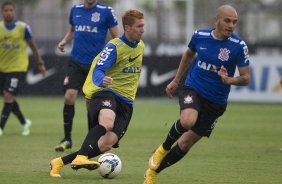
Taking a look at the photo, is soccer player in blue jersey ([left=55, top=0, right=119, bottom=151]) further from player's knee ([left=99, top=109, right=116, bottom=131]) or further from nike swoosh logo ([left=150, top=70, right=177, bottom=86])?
nike swoosh logo ([left=150, top=70, right=177, bottom=86])

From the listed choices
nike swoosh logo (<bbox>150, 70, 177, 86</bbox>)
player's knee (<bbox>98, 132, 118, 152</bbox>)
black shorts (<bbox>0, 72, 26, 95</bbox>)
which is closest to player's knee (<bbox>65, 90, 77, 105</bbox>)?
black shorts (<bbox>0, 72, 26, 95</bbox>)

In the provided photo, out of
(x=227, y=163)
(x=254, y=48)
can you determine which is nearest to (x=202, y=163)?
(x=227, y=163)

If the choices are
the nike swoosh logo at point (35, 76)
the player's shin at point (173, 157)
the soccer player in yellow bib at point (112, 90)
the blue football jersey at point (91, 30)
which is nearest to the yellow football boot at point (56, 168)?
the soccer player in yellow bib at point (112, 90)

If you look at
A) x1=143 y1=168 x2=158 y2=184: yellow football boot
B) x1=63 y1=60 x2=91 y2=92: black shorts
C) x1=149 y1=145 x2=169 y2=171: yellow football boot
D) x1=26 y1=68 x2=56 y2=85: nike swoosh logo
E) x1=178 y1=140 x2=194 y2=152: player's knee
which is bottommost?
x1=26 y1=68 x2=56 y2=85: nike swoosh logo

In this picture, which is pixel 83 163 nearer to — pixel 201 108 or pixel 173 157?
pixel 173 157

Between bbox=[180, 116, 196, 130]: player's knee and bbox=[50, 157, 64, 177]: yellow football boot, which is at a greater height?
bbox=[180, 116, 196, 130]: player's knee

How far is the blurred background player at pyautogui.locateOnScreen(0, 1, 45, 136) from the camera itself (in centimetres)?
1645

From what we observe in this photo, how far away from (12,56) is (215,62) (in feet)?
24.9

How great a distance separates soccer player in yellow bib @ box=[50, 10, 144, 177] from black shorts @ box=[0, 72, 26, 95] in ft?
19.8

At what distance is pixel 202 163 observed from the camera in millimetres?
12453

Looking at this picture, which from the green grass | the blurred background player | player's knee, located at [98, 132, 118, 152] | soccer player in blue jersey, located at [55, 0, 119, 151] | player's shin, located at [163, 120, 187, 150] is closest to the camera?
player's shin, located at [163, 120, 187, 150]

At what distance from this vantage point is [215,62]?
10062 millimetres

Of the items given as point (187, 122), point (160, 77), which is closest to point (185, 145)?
point (187, 122)

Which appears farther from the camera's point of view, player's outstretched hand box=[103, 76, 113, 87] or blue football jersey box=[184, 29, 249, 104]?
blue football jersey box=[184, 29, 249, 104]
